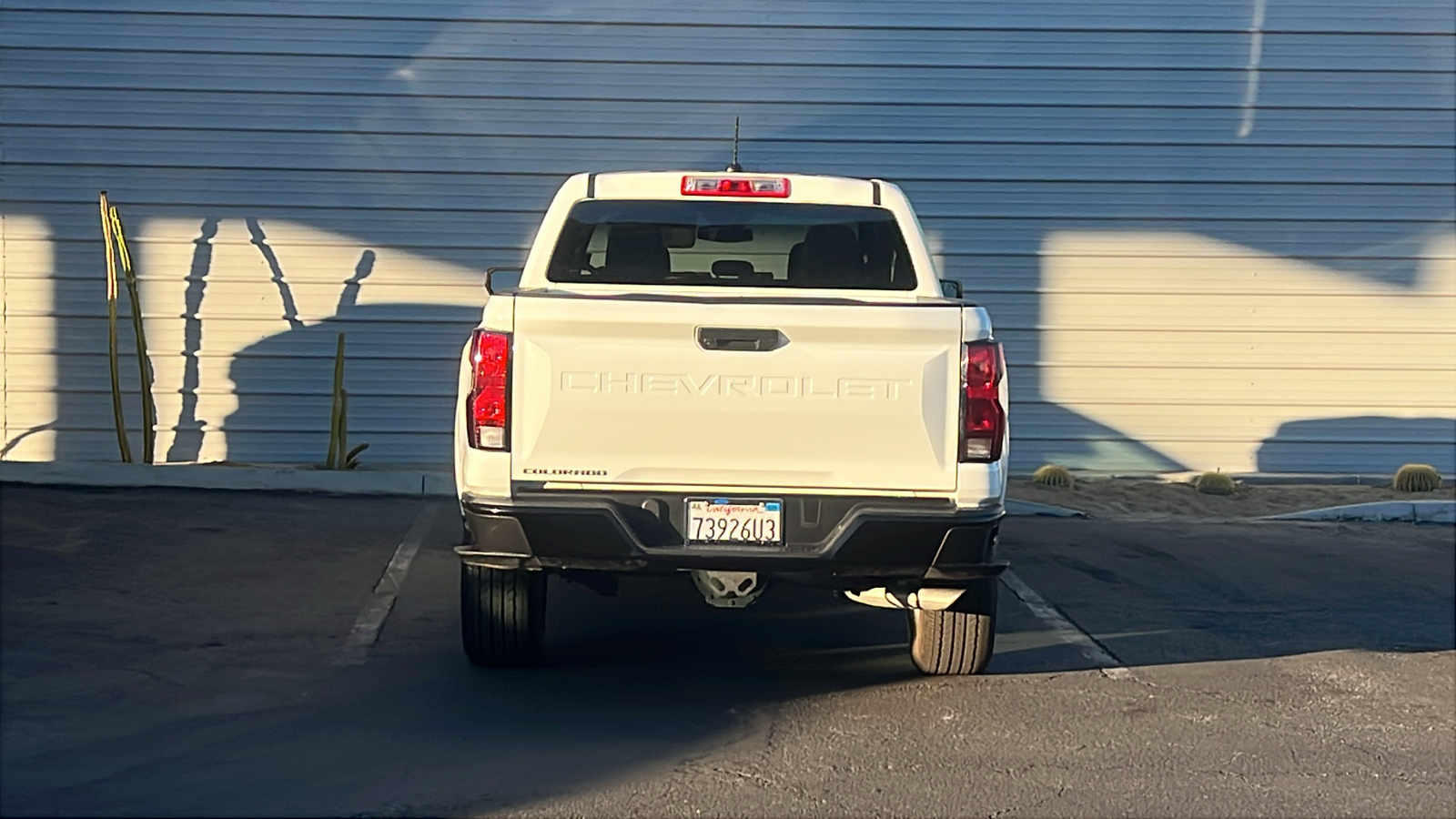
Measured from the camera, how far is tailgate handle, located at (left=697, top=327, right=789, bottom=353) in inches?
217

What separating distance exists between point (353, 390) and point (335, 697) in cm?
645

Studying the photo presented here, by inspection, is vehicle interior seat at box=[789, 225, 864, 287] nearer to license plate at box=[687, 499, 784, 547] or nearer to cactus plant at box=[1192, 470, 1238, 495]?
license plate at box=[687, 499, 784, 547]

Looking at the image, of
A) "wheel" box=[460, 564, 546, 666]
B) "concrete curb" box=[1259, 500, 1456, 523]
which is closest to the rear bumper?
"wheel" box=[460, 564, 546, 666]

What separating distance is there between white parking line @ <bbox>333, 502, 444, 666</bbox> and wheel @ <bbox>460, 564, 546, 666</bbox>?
604 mm

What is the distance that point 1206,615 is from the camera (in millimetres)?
7883

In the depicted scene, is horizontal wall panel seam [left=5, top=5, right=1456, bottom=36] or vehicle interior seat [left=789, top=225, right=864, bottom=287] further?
horizontal wall panel seam [left=5, top=5, right=1456, bottom=36]

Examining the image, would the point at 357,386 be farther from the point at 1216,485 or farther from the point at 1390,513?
the point at 1390,513

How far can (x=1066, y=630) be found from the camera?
7461 millimetres

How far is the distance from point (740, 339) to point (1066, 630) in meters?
2.75

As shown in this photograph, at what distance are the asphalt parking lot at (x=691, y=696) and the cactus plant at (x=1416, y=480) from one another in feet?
10.3

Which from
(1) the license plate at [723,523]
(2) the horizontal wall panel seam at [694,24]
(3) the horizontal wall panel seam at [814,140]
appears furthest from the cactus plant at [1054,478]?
(1) the license plate at [723,523]

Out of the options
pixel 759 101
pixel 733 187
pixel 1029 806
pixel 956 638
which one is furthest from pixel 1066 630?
pixel 759 101

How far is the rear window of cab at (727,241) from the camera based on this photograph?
682 centimetres

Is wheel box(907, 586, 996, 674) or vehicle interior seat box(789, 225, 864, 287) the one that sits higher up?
vehicle interior seat box(789, 225, 864, 287)
